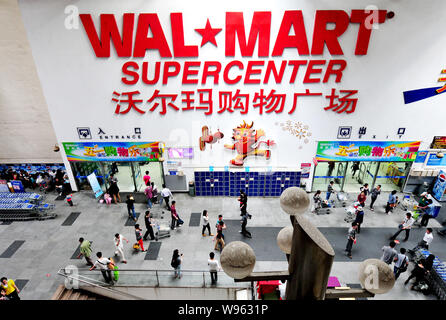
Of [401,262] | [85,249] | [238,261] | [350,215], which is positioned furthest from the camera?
[350,215]

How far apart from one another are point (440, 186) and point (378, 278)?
1306cm

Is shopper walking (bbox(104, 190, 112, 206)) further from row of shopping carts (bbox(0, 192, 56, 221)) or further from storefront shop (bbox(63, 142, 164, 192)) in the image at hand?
row of shopping carts (bbox(0, 192, 56, 221))

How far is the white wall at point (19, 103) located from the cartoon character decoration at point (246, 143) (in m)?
9.12

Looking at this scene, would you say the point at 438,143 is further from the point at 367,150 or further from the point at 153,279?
the point at 153,279

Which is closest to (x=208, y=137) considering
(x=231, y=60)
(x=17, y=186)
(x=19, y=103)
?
(x=231, y=60)

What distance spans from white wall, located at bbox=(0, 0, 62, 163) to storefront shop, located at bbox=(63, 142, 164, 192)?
2067 mm

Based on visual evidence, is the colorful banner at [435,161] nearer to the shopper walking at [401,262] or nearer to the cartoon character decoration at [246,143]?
the shopper walking at [401,262]

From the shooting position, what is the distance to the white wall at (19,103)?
11383 mm

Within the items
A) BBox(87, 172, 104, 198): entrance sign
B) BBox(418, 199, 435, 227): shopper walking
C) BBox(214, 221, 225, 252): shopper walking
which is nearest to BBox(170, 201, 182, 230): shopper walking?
BBox(214, 221, 225, 252): shopper walking

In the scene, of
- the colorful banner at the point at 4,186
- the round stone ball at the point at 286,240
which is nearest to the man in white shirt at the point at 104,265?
the round stone ball at the point at 286,240

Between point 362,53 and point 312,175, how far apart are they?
544cm

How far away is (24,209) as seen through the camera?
11336mm

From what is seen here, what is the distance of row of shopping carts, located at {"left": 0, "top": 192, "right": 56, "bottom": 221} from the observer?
1140cm
